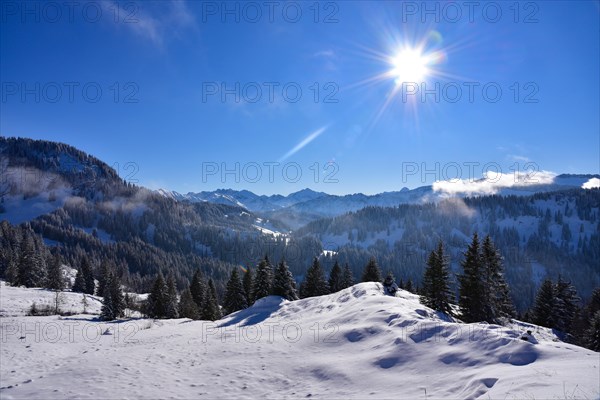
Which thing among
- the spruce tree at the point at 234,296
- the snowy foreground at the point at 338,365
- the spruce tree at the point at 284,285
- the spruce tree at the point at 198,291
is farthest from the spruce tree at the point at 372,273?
the spruce tree at the point at 198,291

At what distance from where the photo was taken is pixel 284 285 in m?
43.2

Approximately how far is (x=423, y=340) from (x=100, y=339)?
29.9 m

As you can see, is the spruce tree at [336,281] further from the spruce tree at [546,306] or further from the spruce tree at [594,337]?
the spruce tree at [594,337]

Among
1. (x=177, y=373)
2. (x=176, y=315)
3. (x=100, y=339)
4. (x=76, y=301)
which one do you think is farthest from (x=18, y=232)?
(x=177, y=373)

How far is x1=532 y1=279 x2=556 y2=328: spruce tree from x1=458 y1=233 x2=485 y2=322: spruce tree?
1537cm

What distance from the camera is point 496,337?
12828mm

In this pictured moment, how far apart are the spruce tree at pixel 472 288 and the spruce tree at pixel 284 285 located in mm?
22215

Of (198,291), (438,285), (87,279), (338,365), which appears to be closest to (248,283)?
(198,291)

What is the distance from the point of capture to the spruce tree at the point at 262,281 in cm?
4550

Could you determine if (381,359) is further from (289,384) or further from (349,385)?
(289,384)

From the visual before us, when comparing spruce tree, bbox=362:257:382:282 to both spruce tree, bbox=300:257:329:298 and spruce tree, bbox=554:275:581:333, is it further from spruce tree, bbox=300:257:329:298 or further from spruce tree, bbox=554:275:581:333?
spruce tree, bbox=554:275:581:333

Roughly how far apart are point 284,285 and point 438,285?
2087cm

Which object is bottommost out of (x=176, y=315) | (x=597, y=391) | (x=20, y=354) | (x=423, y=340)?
(x=176, y=315)

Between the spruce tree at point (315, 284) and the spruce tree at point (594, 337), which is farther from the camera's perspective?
the spruce tree at point (315, 284)
